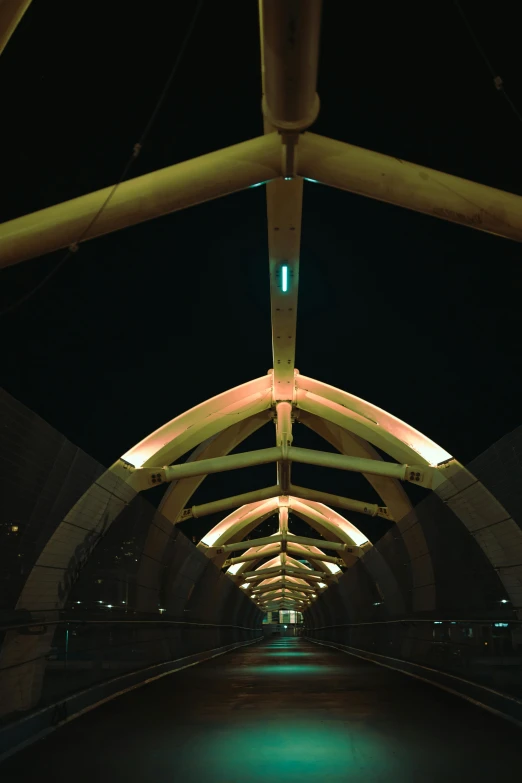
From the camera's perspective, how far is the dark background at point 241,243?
11719mm

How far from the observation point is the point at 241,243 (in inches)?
771

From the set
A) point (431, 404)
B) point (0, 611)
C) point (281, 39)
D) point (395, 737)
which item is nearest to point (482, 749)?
point (395, 737)

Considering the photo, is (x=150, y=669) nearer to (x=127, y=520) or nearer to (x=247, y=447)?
(x=127, y=520)

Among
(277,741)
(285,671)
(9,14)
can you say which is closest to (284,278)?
(9,14)

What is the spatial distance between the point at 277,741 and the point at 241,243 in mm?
13105

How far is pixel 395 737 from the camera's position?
27.3 feet

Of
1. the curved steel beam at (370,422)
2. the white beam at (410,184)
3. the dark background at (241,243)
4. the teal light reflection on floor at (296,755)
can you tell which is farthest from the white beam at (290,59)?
the curved steel beam at (370,422)

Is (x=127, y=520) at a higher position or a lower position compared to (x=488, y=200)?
lower

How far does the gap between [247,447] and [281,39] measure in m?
33.6

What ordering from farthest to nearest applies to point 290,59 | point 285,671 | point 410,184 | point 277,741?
point 285,671 < point 410,184 < point 277,741 < point 290,59

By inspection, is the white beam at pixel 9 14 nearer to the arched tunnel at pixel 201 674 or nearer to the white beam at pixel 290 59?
the white beam at pixel 290 59

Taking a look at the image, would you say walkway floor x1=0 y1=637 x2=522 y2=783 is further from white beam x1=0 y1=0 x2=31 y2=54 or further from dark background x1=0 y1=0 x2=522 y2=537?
dark background x1=0 y1=0 x2=522 y2=537

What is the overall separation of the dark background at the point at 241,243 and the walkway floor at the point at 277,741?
25.3ft

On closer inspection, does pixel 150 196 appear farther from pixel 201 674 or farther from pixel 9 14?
pixel 201 674
